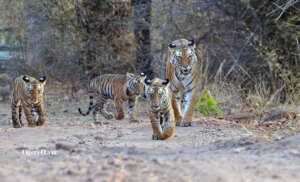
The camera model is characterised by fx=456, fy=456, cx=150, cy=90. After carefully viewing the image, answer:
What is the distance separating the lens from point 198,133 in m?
7.11

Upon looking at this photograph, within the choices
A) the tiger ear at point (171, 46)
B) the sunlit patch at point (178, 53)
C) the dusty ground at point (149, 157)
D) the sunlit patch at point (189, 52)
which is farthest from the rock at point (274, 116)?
the tiger ear at point (171, 46)

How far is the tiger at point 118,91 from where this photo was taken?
9.84 meters

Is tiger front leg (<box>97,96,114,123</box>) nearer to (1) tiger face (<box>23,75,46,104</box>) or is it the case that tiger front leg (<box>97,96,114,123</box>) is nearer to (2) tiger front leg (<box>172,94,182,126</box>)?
(1) tiger face (<box>23,75,46,104</box>)

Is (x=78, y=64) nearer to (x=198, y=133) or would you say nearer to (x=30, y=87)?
(x=30, y=87)

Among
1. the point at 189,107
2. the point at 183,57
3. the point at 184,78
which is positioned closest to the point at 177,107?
the point at 189,107

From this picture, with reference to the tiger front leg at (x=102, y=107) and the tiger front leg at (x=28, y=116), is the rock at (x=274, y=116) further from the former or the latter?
the tiger front leg at (x=28, y=116)

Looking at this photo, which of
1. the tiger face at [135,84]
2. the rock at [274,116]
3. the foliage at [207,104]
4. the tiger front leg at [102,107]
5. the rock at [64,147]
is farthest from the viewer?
the tiger front leg at [102,107]

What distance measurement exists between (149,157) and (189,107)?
3.44 meters

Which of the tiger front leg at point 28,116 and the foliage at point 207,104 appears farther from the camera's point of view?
the foliage at point 207,104

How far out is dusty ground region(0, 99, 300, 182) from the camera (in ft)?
12.6

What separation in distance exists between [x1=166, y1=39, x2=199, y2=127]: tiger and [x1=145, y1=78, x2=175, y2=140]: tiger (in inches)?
61.4

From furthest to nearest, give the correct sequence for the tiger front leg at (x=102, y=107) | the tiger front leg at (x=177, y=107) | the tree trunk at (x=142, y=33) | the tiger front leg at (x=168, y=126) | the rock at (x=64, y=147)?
the tree trunk at (x=142, y=33)
the tiger front leg at (x=102, y=107)
the tiger front leg at (x=177, y=107)
the tiger front leg at (x=168, y=126)
the rock at (x=64, y=147)

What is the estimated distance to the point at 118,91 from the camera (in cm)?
1029

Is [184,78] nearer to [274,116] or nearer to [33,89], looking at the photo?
[274,116]
